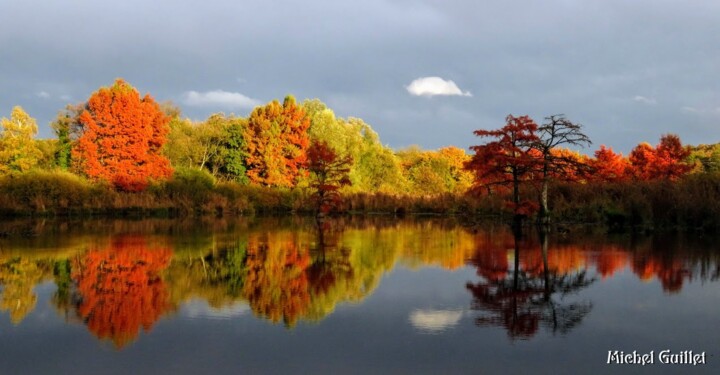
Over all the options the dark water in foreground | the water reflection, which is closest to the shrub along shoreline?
the water reflection

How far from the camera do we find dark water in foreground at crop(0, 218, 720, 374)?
5.68 meters

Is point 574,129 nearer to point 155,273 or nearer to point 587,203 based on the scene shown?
point 587,203

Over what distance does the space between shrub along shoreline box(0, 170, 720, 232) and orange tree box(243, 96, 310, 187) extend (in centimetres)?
308

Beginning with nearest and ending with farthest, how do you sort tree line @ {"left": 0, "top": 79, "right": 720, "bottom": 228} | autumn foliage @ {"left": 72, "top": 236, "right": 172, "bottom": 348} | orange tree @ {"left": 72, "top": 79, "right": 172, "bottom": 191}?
1. autumn foliage @ {"left": 72, "top": 236, "right": 172, "bottom": 348}
2. tree line @ {"left": 0, "top": 79, "right": 720, "bottom": 228}
3. orange tree @ {"left": 72, "top": 79, "right": 172, "bottom": 191}

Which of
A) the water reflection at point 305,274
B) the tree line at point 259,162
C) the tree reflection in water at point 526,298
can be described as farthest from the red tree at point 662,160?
the tree reflection in water at point 526,298

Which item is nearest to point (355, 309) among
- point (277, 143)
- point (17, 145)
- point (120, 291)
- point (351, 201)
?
point (120, 291)

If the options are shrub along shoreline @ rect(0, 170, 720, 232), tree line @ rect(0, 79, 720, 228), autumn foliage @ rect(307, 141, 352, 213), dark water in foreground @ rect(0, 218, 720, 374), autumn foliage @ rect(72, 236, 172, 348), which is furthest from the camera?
autumn foliage @ rect(307, 141, 352, 213)

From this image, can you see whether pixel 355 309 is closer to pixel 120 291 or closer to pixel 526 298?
pixel 526 298

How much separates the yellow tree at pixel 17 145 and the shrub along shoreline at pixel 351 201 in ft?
28.7

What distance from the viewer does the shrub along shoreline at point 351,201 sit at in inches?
806

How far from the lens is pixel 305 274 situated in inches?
419

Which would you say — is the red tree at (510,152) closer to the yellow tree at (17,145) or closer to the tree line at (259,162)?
the tree line at (259,162)

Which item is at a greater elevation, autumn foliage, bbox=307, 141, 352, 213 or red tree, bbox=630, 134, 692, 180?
red tree, bbox=630, 134, 692, 180

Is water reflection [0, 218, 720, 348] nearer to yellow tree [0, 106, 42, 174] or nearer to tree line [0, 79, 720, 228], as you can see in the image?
tree line [0, 79, 720, 228]
